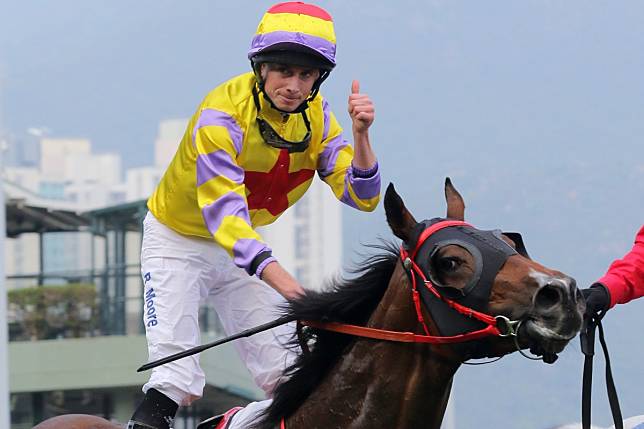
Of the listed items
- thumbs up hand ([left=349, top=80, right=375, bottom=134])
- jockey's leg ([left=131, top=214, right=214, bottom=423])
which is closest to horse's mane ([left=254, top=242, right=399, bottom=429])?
jockey's leg ([left=131, top=214, right=214, bottom=423])

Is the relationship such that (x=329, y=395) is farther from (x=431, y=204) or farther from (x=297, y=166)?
(x=431, y=204)

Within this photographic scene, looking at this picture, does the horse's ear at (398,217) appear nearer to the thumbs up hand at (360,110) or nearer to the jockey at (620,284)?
the thumbs up hand at (360,110)

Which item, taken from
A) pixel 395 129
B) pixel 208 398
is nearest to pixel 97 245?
pixel 208 398

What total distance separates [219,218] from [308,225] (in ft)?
26.3

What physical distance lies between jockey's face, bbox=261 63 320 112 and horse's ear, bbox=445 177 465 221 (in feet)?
1.76

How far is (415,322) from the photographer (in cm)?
311

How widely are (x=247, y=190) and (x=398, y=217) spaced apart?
2.49 ft


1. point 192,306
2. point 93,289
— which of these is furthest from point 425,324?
point 93,289

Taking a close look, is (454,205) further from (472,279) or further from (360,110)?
(360,110)

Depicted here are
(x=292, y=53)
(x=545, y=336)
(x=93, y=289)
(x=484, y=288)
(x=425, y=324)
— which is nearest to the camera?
(x=545, y=336)

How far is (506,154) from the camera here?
11500 mm

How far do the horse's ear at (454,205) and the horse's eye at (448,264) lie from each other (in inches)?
8.8

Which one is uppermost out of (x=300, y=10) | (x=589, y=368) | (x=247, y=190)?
(x=300, y=10)

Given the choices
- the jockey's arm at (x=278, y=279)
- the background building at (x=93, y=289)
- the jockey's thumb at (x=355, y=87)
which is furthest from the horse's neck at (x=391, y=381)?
the background building at (x=93, y=289)
